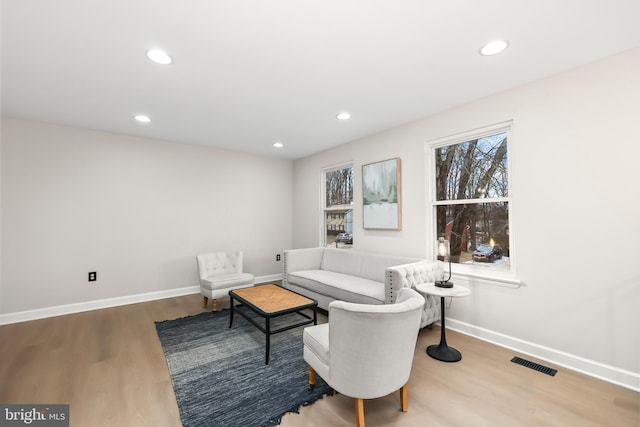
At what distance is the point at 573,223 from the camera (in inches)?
90.7

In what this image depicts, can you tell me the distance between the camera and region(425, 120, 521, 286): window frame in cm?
268

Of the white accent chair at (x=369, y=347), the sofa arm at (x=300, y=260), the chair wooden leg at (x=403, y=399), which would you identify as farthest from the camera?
the sofa arm at (x=300, y=260)

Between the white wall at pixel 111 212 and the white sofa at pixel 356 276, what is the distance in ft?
4.75

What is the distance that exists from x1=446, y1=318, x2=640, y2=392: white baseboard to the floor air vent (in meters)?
0.15

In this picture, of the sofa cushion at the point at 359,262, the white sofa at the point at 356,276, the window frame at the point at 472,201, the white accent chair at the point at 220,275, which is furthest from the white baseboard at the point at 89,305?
the window frame at the point at 472,201

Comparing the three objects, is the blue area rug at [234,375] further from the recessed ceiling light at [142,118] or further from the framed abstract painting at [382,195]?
the recessed ceiling light at [142,118]

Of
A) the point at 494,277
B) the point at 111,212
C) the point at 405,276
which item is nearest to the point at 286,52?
the point at 405,276

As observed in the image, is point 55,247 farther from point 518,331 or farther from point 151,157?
point 518,331

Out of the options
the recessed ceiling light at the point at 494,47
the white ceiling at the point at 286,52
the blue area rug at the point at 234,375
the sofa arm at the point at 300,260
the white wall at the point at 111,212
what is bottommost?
the blue area rug at the point at 234,375

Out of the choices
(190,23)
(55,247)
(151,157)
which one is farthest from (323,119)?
(55,247)

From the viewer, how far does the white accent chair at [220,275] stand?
12.2 ft

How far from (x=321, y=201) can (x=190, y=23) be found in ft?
12.2

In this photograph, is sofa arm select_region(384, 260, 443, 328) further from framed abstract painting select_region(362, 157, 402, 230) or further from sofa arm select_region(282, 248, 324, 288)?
sofa arm select_region(282, 248, 324, 288)

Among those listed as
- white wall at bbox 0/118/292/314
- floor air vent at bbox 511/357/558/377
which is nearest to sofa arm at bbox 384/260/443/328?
floor air vent at bbox 511/357/558/377
